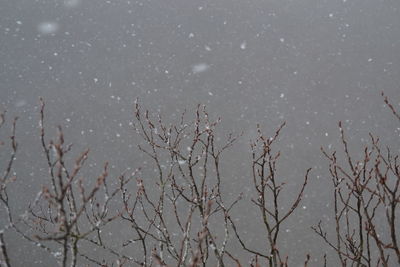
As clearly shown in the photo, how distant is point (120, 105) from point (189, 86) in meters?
1.39

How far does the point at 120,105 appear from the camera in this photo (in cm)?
816

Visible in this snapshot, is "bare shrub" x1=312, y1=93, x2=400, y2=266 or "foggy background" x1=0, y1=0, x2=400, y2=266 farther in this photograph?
"foggy background" x1=0, y1=0, x2=400, y2=266

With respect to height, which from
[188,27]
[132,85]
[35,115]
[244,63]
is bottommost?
[35,115]

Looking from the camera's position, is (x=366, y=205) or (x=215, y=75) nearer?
(x=366, y=205)

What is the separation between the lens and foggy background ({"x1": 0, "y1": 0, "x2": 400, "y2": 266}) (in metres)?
7.83

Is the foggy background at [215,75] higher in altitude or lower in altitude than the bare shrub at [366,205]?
higher

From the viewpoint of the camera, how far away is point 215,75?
846 cm

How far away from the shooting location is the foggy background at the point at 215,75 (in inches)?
308

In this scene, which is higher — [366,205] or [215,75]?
[215,75]

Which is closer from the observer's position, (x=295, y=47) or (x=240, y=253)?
(x=240, y=253)

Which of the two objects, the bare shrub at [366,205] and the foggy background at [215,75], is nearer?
the bare shrub at [366,205]

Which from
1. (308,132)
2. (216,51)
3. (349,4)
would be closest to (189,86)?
(216,51)

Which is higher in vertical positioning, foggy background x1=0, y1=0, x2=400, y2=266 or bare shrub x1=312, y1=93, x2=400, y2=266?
foggy background x1=0, y1=0, x2=400, y2=266

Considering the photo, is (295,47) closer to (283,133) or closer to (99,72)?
(283,133)
